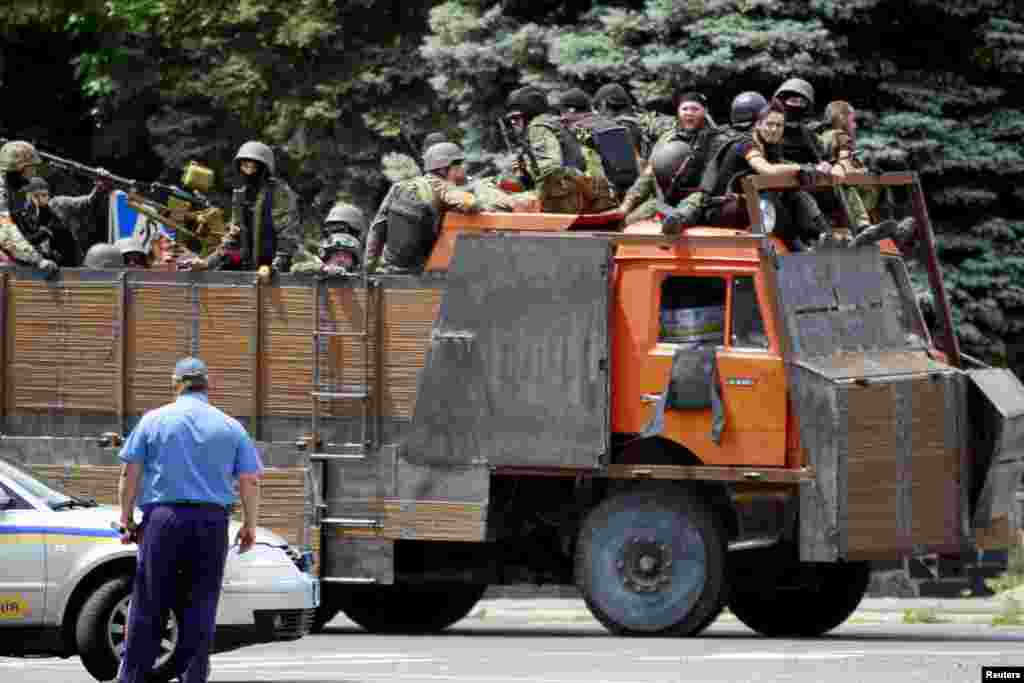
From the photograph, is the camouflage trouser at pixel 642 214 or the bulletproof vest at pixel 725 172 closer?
the bulletproof vest at pixel 725 172

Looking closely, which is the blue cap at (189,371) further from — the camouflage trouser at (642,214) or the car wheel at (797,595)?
the car wheel at (797,595)

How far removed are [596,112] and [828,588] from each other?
3.95 metres

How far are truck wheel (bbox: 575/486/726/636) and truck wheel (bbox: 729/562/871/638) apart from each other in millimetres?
1011

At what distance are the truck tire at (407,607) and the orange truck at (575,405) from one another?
79 cm

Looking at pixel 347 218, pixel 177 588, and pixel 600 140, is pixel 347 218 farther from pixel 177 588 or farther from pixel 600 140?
pixel 177 588

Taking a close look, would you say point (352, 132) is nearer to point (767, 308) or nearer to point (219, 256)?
point (219, 256)

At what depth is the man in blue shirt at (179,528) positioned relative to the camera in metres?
14.1

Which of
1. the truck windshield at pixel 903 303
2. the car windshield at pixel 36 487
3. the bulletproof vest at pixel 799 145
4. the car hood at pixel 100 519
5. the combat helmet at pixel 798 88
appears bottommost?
the car hood at pixel 100 519

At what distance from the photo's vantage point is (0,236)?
20781 mm

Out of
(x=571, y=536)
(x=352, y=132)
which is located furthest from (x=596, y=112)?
(x=352, y=132)

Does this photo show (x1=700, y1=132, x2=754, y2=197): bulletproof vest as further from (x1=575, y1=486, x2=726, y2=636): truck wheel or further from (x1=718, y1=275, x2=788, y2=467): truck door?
(x1=575, y1=486, x2=726, y2=636): truck wheel

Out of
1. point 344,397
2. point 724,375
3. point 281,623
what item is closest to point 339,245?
point 344,397

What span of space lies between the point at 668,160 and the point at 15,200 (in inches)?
188

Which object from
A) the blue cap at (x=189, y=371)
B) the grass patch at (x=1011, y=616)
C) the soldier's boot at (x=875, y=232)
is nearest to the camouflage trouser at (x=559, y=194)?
the soldier's boot at (x=875, y=232)
